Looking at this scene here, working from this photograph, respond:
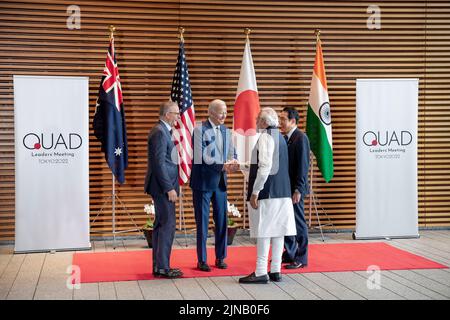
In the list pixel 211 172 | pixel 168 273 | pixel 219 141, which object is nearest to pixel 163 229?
pixel 168 273

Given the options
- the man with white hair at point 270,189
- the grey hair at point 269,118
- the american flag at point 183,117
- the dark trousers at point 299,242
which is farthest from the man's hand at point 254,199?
the american flag at point 183,117

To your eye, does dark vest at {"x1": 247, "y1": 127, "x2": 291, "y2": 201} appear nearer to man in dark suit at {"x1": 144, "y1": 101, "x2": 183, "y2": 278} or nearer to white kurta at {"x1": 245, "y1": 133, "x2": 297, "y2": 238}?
white kurta at {"x1": 245, "y1": 133, "x2": 297, "y2": 238}

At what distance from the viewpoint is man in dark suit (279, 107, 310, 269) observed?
6027 mm

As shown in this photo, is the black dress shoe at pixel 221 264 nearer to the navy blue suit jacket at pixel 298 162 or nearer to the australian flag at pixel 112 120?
the navy blue suit jacket at pixel 298 162

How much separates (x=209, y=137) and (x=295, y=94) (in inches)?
108

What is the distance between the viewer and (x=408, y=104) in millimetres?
8000

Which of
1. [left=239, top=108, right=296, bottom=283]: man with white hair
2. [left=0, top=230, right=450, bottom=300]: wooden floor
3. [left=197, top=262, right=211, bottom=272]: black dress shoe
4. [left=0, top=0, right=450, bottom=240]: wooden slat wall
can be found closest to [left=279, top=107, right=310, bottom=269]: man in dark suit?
[left=0, top=230, right=450, bottom=300]: wooden floor

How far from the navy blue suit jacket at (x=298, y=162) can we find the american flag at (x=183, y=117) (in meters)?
1.83

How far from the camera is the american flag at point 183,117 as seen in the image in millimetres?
7625

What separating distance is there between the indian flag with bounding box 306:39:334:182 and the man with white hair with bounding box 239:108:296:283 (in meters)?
2.45

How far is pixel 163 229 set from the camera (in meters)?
5.78

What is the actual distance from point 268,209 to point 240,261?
1.36 metres

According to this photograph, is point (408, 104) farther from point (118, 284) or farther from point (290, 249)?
point (118, 284)
